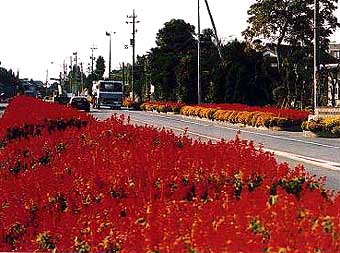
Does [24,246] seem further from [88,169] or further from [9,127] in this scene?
[9,127]

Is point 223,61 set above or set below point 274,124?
above

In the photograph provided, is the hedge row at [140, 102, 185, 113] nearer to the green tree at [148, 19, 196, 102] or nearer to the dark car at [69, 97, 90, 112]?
the green tree at [148, 19, 196, 102]

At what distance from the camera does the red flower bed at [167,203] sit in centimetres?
489

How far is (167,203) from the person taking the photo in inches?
259

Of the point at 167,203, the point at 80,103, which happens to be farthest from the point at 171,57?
the point at 167,203

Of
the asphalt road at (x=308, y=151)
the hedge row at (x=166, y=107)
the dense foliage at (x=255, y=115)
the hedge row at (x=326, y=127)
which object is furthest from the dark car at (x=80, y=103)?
the hedge row at (x=326, y=127)

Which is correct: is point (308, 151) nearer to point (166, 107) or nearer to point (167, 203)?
point (167, 203)

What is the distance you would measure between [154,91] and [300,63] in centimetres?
3289

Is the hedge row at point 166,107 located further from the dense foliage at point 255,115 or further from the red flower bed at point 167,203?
the red flower bed at point 167,203

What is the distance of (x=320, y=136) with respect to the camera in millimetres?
31656

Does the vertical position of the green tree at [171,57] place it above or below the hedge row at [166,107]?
above

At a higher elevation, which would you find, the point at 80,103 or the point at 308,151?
the point at 80,103

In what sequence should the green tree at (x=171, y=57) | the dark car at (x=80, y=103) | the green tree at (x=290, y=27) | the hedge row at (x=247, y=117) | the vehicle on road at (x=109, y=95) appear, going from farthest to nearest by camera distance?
the vehicle on road at (x=109, y=95) → the green tree at (x=171, y=57) → the dark car at (x=80, y=103) → the green tree at (x=290, y=27) → the hedge row at (x=247, y=117)

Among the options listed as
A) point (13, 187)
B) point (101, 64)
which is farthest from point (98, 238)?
point (101, 64)
